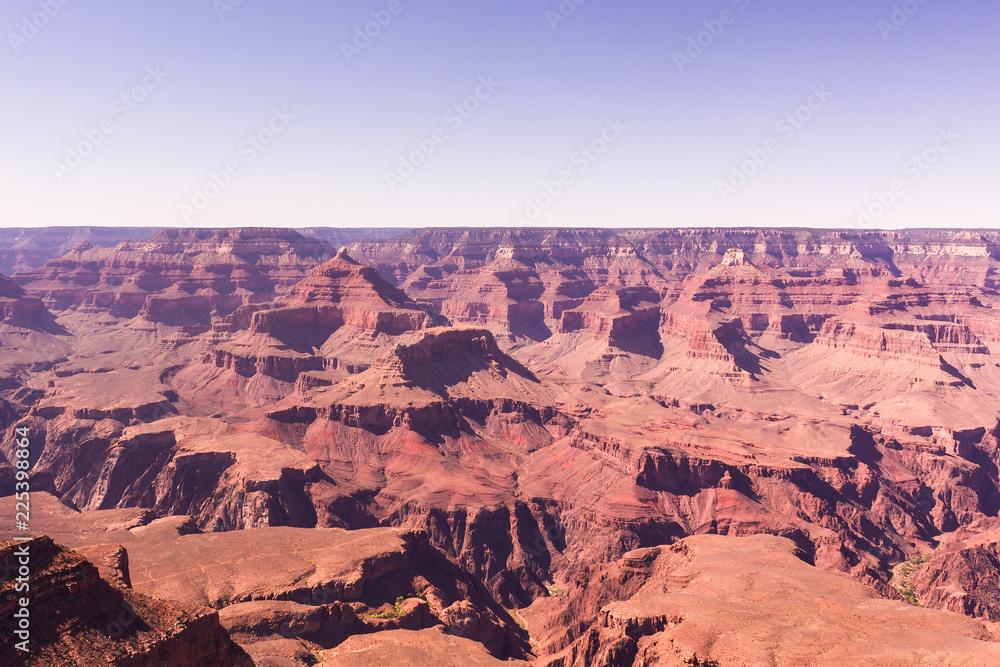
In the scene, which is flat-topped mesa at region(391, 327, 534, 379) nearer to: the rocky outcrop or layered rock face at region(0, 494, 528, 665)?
layered rock face at region(0, 494, 528, 665)


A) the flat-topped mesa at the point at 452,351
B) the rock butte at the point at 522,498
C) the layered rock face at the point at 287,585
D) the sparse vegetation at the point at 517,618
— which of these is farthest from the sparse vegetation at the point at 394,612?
the flat-topped mesa at the point at 452,351

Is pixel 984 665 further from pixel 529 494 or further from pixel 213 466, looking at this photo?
pixel 213 466

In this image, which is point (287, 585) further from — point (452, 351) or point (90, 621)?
point (452, 351)

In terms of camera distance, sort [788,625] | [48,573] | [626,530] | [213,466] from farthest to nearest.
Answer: [213,466] < [626,530] < [788,625] < [48,573]

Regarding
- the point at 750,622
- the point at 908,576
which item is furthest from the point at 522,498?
the point at 908,576

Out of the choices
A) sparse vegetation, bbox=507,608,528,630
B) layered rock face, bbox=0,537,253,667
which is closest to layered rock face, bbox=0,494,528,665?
layered rock face, bbox=0,537,253,667

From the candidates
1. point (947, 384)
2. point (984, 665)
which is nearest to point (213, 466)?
point (984, 665)

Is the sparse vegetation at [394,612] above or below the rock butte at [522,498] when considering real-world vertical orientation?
below

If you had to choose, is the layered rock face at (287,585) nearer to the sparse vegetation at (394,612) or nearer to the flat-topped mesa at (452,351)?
the sparse vegetation at (394,612)
